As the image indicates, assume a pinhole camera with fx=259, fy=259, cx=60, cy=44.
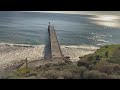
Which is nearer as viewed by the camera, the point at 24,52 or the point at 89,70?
the point at 89,70

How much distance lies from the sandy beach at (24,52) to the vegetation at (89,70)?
74 centimetres

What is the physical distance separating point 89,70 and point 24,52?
4566 millimetres

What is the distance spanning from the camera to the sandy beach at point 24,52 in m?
10.1

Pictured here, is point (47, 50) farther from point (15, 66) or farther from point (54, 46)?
point (15, 66)

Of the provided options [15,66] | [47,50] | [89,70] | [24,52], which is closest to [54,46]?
[47,50]

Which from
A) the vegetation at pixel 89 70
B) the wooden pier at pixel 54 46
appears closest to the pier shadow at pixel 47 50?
the wooden pier at pixel 54 46

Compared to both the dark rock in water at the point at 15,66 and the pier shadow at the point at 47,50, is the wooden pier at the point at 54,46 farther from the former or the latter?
the dark rock in water at the point at 15,66

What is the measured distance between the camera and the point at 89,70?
705 cm

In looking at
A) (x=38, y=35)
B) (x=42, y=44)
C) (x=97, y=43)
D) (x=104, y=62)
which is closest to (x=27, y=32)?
(x=38, y=35)

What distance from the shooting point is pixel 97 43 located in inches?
405
